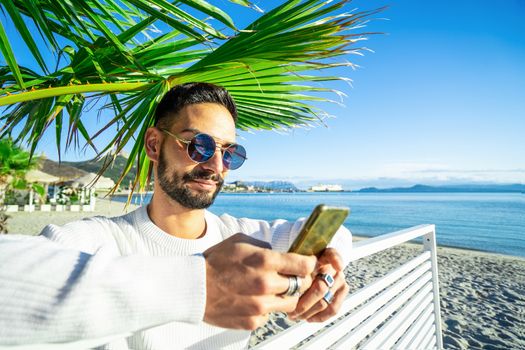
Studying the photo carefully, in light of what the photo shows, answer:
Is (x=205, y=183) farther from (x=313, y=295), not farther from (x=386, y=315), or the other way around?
(x=386, y=315)

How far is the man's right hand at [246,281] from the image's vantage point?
0.47 metres

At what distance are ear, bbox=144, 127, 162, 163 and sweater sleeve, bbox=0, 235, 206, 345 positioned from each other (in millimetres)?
924

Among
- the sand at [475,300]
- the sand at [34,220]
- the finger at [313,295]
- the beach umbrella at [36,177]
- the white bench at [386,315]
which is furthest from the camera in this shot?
the beach umbrella at [36,177]

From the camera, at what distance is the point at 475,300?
18.3ft

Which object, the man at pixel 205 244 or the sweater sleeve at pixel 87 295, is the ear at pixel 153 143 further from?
the sweater sleeve at pixel 87 295

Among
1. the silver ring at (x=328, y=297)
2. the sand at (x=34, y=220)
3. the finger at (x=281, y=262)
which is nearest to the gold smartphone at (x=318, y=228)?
the finger at (x=281, y=262)

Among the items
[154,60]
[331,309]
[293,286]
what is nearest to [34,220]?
[154,60]

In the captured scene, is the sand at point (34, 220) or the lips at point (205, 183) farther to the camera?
the sand at point (34, 220)

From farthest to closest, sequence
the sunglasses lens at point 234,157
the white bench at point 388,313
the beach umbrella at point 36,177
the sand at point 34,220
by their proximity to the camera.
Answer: the beach umbrella at point 36,177
the sand at point 34,220
the sunglasses lens at point 234,157
the white bench at point 388,313

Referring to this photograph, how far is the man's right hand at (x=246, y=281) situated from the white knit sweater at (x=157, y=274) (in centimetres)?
2

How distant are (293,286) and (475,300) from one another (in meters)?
6.49

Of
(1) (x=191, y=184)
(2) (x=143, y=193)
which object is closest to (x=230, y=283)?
(1) (x=191, y=184)

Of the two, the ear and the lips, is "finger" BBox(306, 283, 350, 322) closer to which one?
the lips

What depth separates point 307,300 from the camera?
2.09 feet
